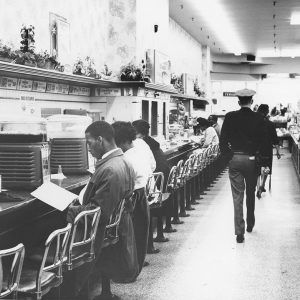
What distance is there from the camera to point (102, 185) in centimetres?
333

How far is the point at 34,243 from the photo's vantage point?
3.98m

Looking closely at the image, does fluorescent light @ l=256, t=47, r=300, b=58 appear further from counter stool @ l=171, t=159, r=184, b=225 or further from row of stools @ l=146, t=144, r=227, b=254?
A: counter stool @ l=171, t=159, r=184, b=225

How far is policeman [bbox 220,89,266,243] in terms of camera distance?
19.2ft

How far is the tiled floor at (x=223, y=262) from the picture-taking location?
4336mm

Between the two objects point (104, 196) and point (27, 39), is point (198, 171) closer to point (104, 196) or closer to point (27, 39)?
point (27, 39)

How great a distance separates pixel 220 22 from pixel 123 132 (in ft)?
37.2

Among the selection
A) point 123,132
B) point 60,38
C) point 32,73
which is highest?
point 60,38

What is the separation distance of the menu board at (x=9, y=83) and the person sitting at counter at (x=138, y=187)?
1924 millimetres

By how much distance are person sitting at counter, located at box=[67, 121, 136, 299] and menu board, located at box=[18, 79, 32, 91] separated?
2.83 metres

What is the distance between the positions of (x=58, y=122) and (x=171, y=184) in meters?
1.78

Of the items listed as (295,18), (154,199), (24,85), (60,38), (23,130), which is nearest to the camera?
(23,130)

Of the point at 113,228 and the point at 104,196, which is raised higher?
the point at 104,196

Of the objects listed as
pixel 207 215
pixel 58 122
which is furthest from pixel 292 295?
pixel 207 215

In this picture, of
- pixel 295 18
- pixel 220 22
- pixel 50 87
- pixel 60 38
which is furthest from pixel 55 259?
pixel 220 22
